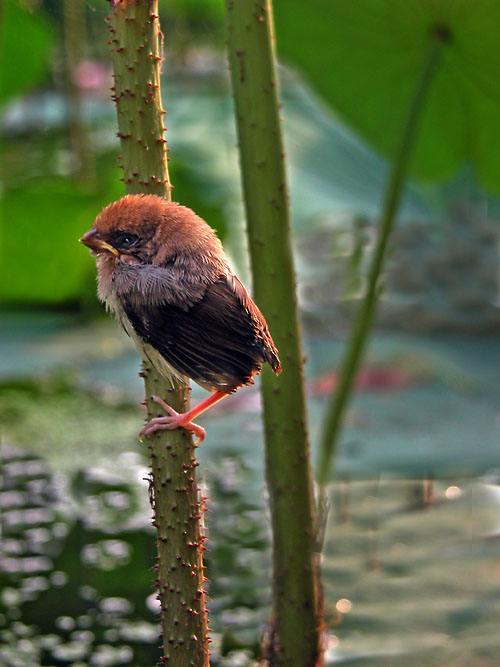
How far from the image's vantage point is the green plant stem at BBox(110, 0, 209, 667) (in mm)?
482

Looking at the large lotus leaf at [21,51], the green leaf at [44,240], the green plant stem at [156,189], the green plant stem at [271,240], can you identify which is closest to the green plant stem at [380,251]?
the green plant stem at [271,240]

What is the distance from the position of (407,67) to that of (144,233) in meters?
1.07

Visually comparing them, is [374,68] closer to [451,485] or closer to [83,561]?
[451,485]

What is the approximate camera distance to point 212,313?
1.33ft

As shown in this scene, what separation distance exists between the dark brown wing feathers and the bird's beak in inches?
1.2

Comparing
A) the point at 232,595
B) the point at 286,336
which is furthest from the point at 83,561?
the point at 286,336

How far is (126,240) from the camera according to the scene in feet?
1.32

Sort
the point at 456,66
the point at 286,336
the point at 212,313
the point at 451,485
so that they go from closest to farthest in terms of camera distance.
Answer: the point at 212,313 < the point at 286,336 < the point at 456,66 < the point at 451,485

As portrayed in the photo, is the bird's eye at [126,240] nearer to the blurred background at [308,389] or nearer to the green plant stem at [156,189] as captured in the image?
the green plant stem at [156,189]

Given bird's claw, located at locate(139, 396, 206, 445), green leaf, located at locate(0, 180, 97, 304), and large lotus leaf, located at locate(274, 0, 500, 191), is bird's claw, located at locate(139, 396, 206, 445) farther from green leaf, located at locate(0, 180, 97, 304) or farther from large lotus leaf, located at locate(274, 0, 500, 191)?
green leaf, located at locate(0, 180, 97, 304)

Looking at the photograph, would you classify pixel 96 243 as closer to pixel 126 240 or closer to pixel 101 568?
pixel 126 240

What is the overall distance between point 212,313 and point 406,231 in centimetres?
206

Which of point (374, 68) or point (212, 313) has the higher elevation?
point (374, 68)

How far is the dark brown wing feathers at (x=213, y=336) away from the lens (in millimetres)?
402
